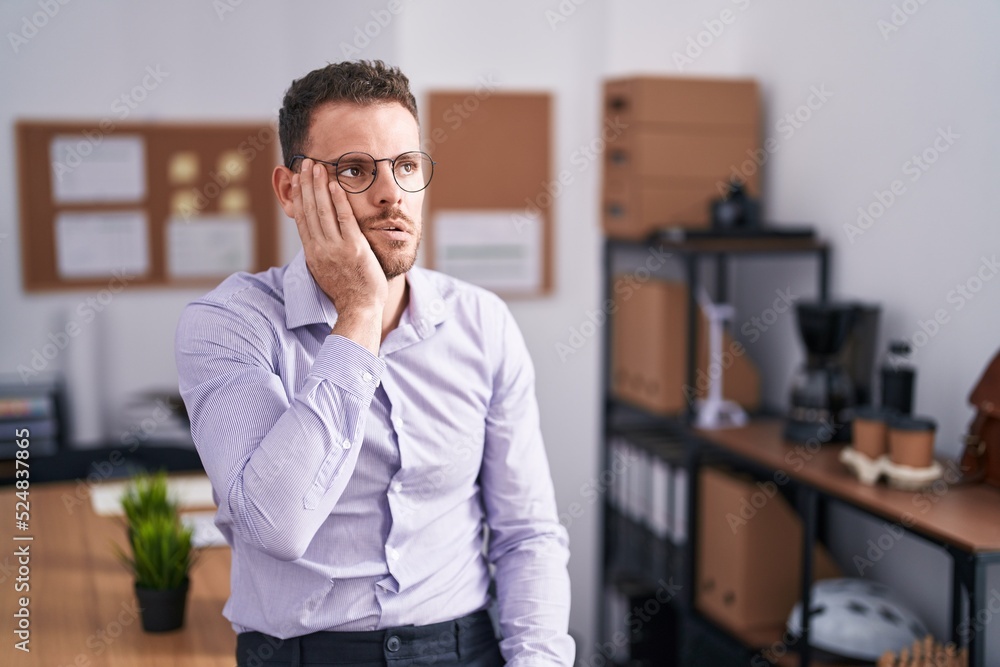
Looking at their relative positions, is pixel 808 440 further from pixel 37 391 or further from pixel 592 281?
pixel 37 391

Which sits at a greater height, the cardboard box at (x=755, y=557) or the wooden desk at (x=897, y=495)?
the wooden desk at (x=897, y=495)

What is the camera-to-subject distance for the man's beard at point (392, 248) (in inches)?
60.6

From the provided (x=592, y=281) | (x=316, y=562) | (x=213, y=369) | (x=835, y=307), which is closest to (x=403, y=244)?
(x=213, y=369)

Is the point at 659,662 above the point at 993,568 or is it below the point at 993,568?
below

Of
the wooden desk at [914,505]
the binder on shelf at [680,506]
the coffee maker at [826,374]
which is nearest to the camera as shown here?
the wooden desk at [914,505]

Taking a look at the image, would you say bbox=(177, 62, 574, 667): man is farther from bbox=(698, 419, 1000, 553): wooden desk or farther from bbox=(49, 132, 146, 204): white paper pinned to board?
bbox=(49, 132, 146, 204): white paper pinned to board

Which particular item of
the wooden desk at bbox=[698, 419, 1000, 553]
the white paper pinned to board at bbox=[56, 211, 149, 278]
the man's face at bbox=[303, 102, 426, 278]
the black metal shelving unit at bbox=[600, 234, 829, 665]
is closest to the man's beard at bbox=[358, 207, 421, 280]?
the man's face at bbox=[303, 102, 426, 278]

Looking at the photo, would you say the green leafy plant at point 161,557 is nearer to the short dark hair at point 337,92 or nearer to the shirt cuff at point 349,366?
the shirt cuff at point 349,366

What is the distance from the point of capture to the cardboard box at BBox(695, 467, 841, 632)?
2.74 meters

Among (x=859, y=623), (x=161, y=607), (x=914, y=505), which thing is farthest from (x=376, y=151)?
Answer: (x=859, y=623)

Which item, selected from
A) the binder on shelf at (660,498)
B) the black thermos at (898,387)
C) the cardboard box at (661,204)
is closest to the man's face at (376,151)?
the black thermos at (898,387)

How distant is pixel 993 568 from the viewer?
7.42ft

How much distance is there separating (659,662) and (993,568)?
1447 mm

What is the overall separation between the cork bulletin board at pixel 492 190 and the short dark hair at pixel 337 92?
1.91m
